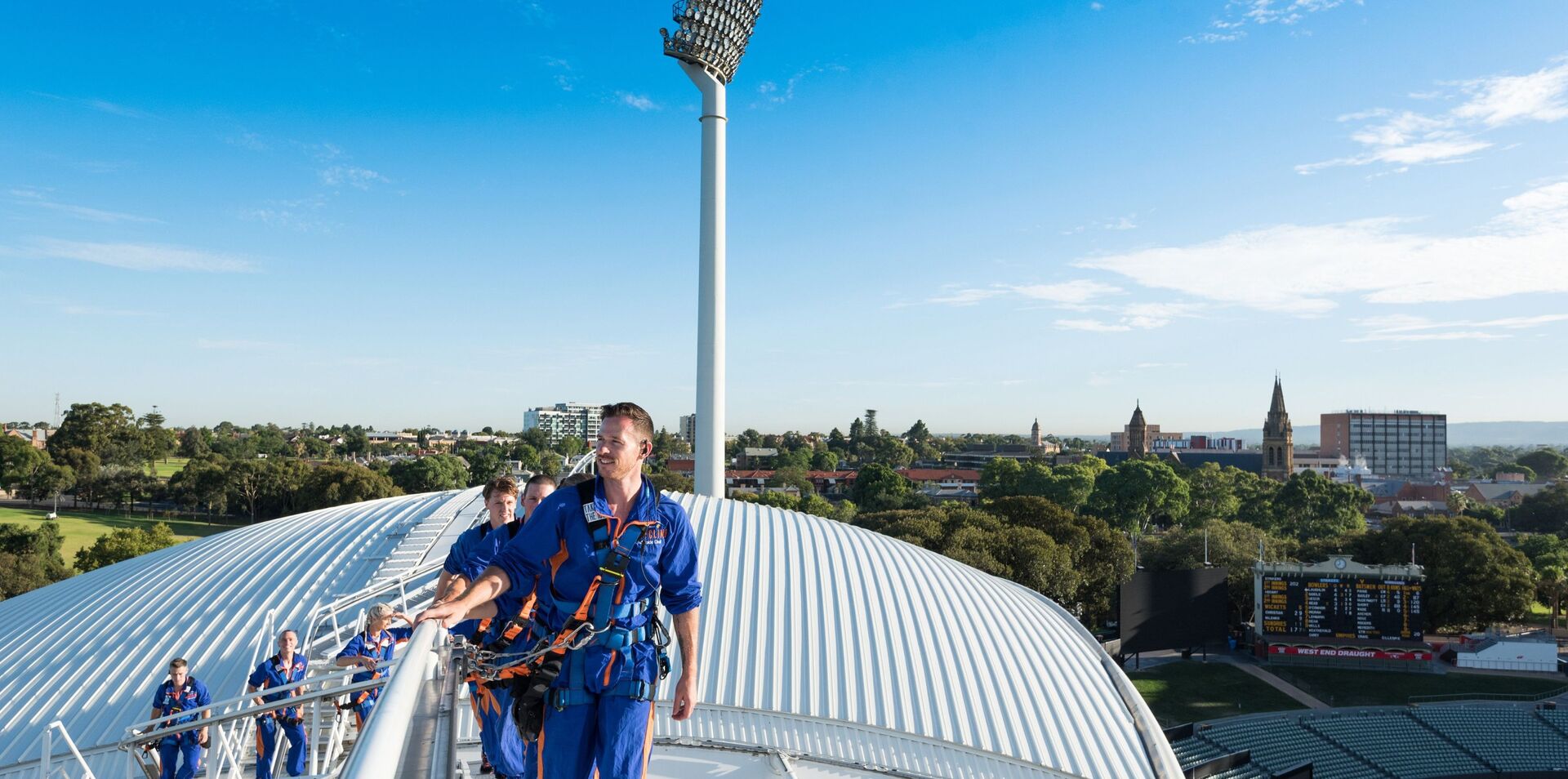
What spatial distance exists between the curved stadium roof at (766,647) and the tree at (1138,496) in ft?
180

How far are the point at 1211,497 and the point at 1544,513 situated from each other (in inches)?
1410

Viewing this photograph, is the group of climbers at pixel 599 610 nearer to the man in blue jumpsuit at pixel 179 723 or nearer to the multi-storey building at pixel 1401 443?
the man in blue jumpsuit at pixel 179 723

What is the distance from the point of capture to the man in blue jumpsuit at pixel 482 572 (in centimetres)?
489

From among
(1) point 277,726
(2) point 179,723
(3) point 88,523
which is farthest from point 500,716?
(3) point 88,523

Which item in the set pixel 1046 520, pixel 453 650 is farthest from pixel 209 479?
pixel 453 650

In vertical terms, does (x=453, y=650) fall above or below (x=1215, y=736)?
above

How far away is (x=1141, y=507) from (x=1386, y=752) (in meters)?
41.6

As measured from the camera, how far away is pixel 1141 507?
2714 inches

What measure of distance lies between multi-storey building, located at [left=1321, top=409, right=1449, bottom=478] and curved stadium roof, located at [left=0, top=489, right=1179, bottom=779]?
210 metres

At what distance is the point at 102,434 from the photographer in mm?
87750

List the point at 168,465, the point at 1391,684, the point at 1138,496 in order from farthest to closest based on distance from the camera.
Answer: the point at 168,465, the point at 1138,496, the point at 1391,684

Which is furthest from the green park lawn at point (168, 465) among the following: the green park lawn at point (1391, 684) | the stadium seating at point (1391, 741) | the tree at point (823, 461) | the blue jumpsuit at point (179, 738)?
the green park lawn at point (1391, 684)

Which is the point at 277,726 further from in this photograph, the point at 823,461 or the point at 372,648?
the point at 823,461

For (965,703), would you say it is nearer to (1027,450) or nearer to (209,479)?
(209,479)
